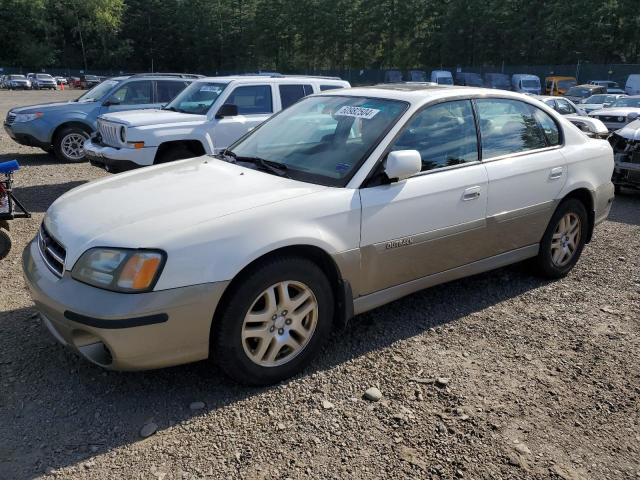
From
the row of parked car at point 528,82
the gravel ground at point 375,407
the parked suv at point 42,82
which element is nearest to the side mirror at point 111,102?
the gravel ground at point 375,407

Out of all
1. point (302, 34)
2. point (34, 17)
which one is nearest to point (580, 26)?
point (302, 34)

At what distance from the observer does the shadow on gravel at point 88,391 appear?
269 centimetres

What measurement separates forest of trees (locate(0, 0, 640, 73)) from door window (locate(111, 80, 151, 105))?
43.5 m

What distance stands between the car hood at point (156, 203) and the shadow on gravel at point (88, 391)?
79cm

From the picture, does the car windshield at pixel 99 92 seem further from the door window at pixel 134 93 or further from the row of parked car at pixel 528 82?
the row of parked car at pixel 528 82

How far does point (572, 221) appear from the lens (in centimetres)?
490

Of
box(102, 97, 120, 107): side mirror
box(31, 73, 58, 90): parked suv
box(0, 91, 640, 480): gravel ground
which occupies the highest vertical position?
box(102, 97, 120, 107): side mirror

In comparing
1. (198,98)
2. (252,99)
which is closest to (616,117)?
(252,99)

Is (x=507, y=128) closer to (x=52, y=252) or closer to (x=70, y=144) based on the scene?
(x=52, y=252)

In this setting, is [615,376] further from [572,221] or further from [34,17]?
[34,17]

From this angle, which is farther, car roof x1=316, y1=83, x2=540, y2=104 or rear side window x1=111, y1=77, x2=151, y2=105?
rear side window x1=111, y1=77, x2=151, y2=105

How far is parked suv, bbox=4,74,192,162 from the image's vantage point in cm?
1060

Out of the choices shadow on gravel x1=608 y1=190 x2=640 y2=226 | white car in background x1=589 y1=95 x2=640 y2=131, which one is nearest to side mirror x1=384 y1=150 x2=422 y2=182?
shadow on gravel x1=608 y1=190 x2=640 y2=226

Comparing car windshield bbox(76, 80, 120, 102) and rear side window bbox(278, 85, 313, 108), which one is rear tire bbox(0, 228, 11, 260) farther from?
car windshield bbox(76, 80, 120, 102)
